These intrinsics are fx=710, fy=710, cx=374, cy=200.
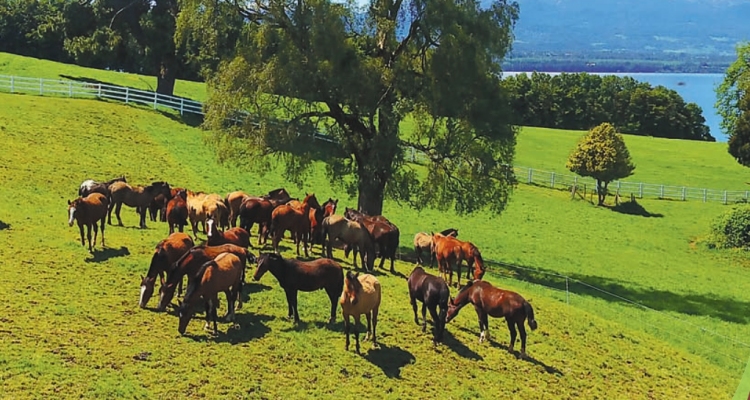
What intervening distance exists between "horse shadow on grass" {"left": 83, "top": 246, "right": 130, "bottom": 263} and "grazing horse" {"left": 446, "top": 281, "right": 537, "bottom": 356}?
24.1 feet

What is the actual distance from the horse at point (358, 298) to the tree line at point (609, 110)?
78.4 m

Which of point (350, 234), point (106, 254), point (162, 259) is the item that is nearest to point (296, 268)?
point (162, 259)

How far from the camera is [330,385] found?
10.9 meters

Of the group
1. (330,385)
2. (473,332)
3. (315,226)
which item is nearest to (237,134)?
(315,226)

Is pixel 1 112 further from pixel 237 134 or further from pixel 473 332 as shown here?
pixel 473 332

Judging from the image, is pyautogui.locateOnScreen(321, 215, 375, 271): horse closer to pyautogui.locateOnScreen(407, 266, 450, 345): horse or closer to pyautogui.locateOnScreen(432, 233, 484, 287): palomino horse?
pyautogui.locateOnScreen(432, 233, 484, 287): palomino horse

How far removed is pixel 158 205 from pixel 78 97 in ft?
75.1

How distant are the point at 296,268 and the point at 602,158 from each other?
32.9 metres

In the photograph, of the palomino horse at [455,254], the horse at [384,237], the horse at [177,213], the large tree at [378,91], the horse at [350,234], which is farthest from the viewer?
the large tree at [378,91]

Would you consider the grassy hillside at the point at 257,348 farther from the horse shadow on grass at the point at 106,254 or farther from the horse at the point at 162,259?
the horse at the point at 162,259

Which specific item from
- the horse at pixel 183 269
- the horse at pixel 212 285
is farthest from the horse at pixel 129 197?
the horse at pixel 212 285

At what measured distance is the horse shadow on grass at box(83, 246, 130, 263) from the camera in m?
15.0

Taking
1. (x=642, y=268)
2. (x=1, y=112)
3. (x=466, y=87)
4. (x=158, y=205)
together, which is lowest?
(x=642, y=268)

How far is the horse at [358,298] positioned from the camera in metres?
11.6
